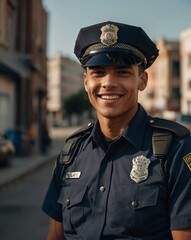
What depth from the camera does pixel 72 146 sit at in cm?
223

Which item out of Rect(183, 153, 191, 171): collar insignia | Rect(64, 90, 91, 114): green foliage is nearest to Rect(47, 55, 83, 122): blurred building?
Rect(64, 90, 91, 114): green foliage

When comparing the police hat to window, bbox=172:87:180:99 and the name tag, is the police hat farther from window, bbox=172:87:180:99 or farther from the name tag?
window, bbox=172:87:180:99

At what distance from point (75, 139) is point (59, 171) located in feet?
0.60

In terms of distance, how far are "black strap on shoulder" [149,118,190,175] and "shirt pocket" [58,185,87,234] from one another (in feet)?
1.27

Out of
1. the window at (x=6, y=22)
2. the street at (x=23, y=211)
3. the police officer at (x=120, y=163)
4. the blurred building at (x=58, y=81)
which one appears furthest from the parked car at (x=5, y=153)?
the blurred building at (x=58, y=81)

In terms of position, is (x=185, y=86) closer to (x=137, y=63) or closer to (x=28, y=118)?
(x=28, y=118)

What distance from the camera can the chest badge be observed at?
1.89 metres

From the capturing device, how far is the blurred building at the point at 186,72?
57344 millimetres

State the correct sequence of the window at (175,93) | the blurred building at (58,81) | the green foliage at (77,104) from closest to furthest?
the window at (175,93), the green foliage at (77,104), the blurred building at (58,81)

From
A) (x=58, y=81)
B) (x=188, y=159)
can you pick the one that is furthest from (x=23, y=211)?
Answer: (x=58, y=81)

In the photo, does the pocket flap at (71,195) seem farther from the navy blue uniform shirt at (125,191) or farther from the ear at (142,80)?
the ear at (142,80)

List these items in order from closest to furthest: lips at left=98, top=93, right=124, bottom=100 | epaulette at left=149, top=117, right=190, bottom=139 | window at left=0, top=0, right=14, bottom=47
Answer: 1. epaulette at left=149, top=117, right=190, bottom=139
2. lips at left=98, top=93, right=124, bottom=100
3. window at left=0, top=0, right=14, bottom=47

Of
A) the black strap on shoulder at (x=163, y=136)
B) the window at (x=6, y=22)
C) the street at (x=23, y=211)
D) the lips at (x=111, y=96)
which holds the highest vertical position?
the window at (x=6, y=22)

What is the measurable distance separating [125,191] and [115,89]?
46cm
